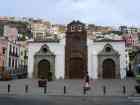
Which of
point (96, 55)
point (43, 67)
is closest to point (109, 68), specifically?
point (96, 55)

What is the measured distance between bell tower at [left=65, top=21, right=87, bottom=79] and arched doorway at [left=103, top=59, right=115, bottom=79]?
355 cm

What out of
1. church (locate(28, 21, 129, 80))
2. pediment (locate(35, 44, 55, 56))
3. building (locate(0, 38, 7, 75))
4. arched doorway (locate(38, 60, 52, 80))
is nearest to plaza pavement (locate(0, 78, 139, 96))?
church (locate(28, 21, 129, 80))

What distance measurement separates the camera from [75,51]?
56438 millimetres

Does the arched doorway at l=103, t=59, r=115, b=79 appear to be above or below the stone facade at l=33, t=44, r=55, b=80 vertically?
below

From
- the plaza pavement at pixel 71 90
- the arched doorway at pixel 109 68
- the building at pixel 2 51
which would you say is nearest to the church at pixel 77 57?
the arched doorway at pixel 109 68

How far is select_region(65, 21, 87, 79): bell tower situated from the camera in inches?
2187

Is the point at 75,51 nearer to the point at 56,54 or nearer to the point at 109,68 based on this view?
the point at 56,54

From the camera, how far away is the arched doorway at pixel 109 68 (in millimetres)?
54594

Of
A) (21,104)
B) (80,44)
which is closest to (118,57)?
(80,44)

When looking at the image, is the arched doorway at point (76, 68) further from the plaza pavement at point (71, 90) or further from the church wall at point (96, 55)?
the plaza pavement at point (71, 90)

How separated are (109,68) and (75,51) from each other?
6.90 meters

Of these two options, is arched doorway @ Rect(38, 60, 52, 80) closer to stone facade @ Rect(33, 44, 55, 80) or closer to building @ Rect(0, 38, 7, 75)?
stone facade @ Rect(33, 44, 55, 80)

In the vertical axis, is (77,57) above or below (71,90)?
above

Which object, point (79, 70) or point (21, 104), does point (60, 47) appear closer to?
point (79, 70)
